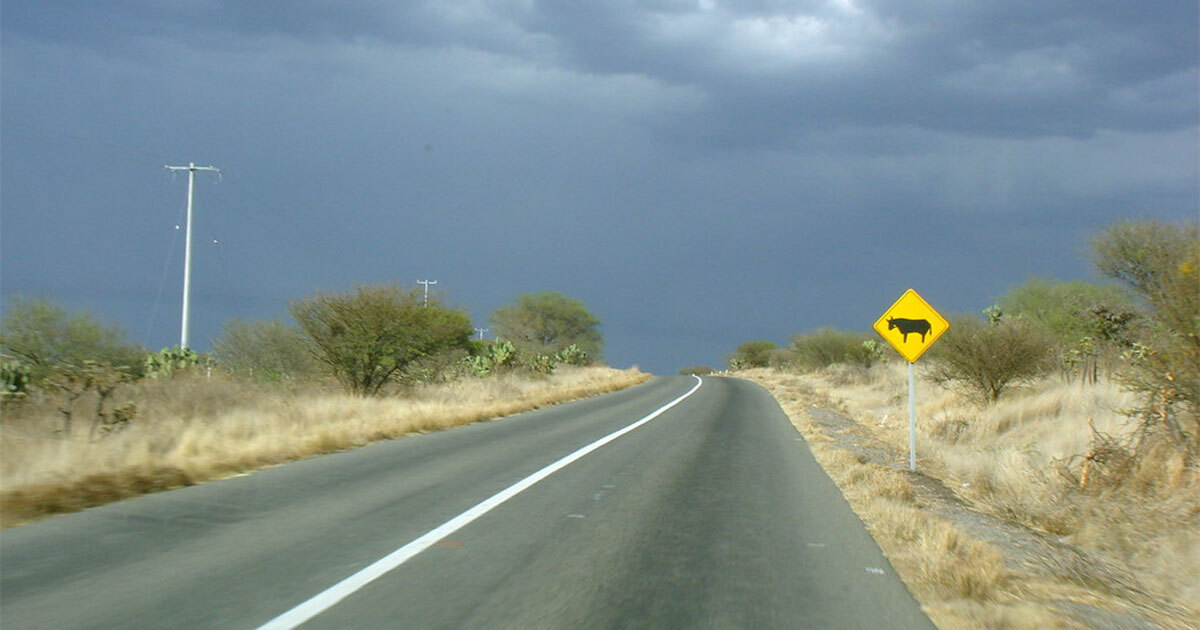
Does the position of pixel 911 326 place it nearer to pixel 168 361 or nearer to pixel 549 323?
pixel 168 361

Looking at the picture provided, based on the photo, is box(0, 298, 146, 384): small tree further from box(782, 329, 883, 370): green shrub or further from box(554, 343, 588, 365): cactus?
box(554, 343, 588, 365): cactus

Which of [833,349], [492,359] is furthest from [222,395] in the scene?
[833,349]

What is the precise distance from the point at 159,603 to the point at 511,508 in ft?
15.2

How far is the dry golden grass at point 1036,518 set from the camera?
6.96 meters

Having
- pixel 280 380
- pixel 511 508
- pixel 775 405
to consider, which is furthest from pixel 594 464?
pixel 775 405

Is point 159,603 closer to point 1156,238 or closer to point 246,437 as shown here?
point 246,437

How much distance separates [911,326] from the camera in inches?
616

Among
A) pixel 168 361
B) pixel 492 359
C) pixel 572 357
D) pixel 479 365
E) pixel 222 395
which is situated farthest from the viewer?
pixel 572 357

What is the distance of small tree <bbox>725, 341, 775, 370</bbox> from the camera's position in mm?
124938

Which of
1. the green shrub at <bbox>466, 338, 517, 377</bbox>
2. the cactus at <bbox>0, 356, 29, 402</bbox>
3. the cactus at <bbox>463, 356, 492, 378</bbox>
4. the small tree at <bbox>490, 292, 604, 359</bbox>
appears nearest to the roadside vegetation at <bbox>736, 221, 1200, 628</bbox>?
the cactus at <bbox>0, 356, 29, 402</bbox>

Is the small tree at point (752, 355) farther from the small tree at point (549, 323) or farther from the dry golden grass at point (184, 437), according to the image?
the dry golden grass at point (184, 437)

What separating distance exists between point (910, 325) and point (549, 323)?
89.3 meters

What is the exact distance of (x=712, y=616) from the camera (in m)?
6.28

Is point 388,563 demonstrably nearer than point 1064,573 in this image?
Yes
